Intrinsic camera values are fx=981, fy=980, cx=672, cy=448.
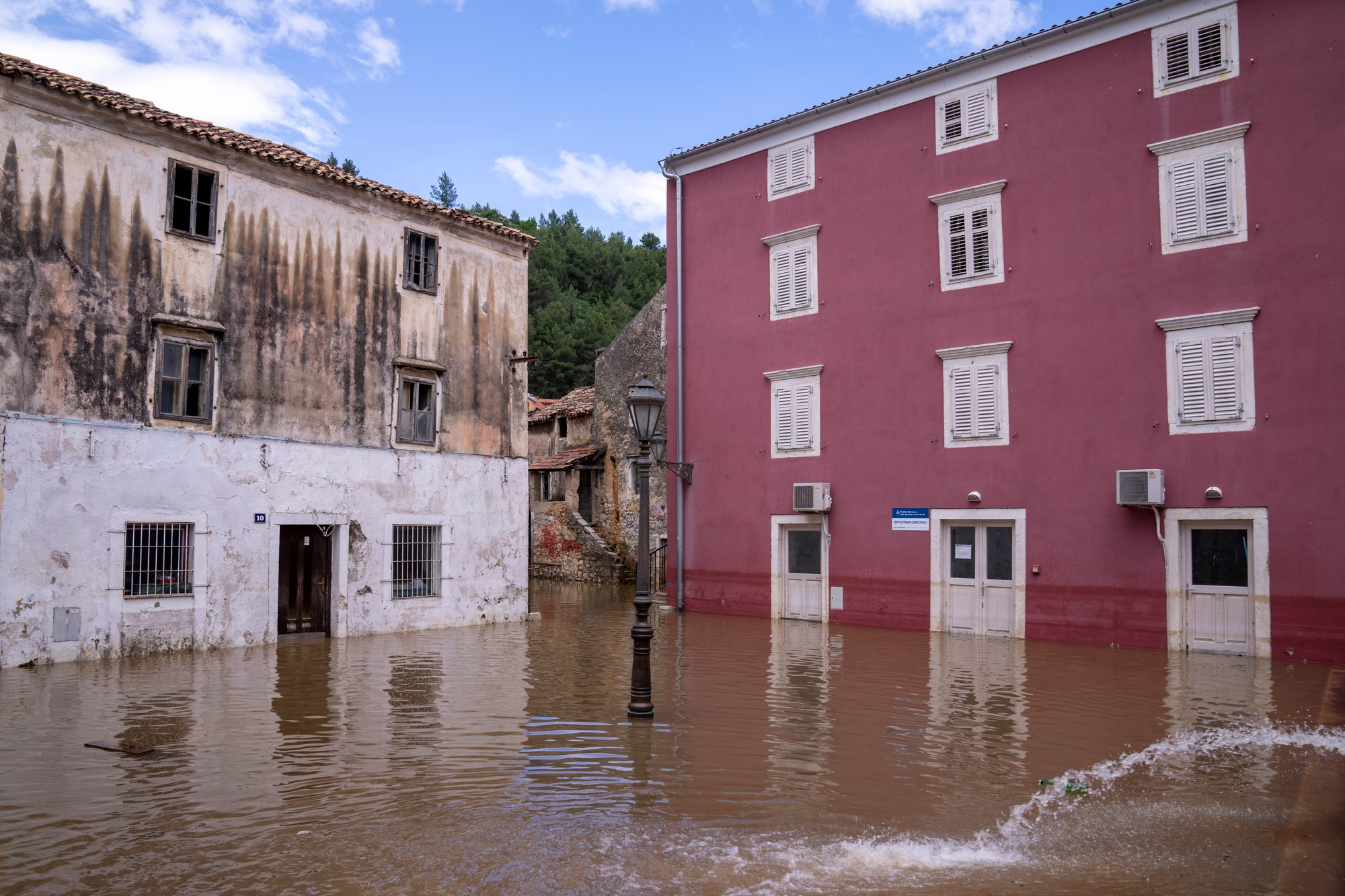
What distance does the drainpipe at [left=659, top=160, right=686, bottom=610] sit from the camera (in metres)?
22.8

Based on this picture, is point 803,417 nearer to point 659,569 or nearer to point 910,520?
point 910,520

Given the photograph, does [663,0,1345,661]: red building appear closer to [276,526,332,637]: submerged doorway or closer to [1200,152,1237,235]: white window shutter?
[1200,152,1237,235]: white window shutter

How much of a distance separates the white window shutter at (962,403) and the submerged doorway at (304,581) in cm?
1161

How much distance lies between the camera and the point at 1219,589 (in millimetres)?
15180

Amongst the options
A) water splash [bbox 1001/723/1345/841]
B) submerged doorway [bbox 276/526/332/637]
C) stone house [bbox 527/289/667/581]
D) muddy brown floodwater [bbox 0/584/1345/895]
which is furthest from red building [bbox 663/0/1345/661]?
submerged doorway [bbox 276/526/332/637]

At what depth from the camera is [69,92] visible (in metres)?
14.1

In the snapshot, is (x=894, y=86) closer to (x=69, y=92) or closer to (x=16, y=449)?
(x=69, y=92)

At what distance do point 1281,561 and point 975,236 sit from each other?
24.6 feet

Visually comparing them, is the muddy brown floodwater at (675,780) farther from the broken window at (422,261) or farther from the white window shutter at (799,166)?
the white window shutter at (799,166)

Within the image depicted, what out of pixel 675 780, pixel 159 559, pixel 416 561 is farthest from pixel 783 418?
pixel 675 780

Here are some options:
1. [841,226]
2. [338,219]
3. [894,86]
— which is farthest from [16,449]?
[894,86]

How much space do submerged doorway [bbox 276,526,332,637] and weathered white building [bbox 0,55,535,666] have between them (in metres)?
0.04

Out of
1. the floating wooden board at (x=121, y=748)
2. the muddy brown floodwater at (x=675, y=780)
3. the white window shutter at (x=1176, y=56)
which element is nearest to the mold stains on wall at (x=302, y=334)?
the muddy brown floodwater at (x=675, y=780)

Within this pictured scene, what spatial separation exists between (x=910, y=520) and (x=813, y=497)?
79.8 inches
